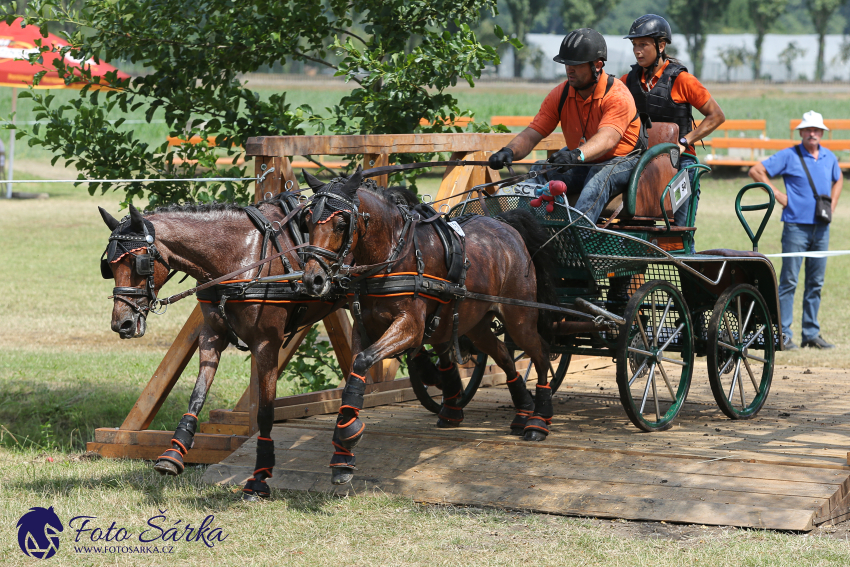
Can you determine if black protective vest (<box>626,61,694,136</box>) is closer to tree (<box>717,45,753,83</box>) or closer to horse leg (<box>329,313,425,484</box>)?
horse leg (<box>329,313,425,484</box>)

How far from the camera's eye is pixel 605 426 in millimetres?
6961

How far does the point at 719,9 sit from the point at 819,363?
77.9m

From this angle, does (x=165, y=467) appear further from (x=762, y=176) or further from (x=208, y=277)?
(x=762, y=176)

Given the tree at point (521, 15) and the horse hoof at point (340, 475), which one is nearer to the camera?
the horse hoof at point (340, 475)

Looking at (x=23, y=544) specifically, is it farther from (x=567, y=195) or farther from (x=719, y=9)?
(x=719, y=9)

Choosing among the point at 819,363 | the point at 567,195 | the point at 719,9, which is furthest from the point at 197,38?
the point at 719,9

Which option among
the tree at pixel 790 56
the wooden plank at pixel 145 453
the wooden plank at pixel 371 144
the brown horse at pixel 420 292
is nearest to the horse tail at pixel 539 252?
the brown horse at pixel 420 292

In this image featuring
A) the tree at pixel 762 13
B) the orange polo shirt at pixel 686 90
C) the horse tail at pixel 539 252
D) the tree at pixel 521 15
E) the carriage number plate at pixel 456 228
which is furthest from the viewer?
the tree at pixel 521 15

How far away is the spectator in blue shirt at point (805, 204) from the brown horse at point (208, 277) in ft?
21.1

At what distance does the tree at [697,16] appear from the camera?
82.1 meters

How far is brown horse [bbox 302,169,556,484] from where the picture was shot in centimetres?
517

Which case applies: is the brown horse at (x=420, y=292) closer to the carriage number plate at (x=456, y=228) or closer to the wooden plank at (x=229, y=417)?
the carriage number plate at (x=456, y=228)

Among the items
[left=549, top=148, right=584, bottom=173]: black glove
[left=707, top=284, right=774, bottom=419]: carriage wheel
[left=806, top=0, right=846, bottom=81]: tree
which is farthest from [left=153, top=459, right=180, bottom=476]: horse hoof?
[left=806, top=0, right=846, bottom=81]: tree

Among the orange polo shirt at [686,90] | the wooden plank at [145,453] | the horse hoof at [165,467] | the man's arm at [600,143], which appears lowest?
the wooden plank at [145,453]
